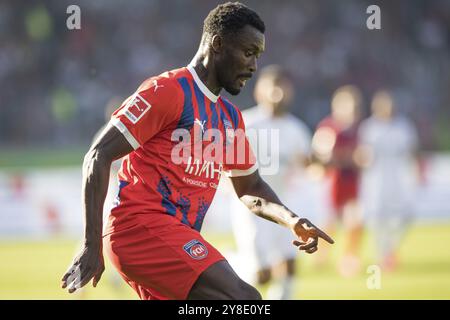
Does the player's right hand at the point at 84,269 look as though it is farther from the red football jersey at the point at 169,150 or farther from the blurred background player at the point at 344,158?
the blurred background player at the point at 344,158

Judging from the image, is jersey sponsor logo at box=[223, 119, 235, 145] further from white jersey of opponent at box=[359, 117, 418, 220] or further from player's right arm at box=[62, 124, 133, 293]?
white jersey of opponent at box=[359, 117, 418, 220]

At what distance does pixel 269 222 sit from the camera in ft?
31.6

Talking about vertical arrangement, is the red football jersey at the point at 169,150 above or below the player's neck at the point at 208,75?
below

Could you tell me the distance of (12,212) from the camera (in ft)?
57.1

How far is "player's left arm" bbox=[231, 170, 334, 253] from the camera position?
515 centimetres

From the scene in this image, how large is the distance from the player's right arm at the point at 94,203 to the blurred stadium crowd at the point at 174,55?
60.1ft

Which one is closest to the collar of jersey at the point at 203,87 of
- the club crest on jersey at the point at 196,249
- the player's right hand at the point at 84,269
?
the club crest on jersey at the point at 196,249

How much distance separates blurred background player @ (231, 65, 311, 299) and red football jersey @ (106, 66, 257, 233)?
394 cm

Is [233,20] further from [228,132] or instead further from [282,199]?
[282,199]

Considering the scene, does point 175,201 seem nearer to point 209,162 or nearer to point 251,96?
point 209,162

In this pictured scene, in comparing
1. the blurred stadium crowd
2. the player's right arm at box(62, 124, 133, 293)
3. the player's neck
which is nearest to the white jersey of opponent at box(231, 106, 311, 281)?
the player's neck

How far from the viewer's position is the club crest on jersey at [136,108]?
5.05m

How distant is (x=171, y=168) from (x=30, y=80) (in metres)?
20.5

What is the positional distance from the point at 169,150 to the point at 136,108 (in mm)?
382
